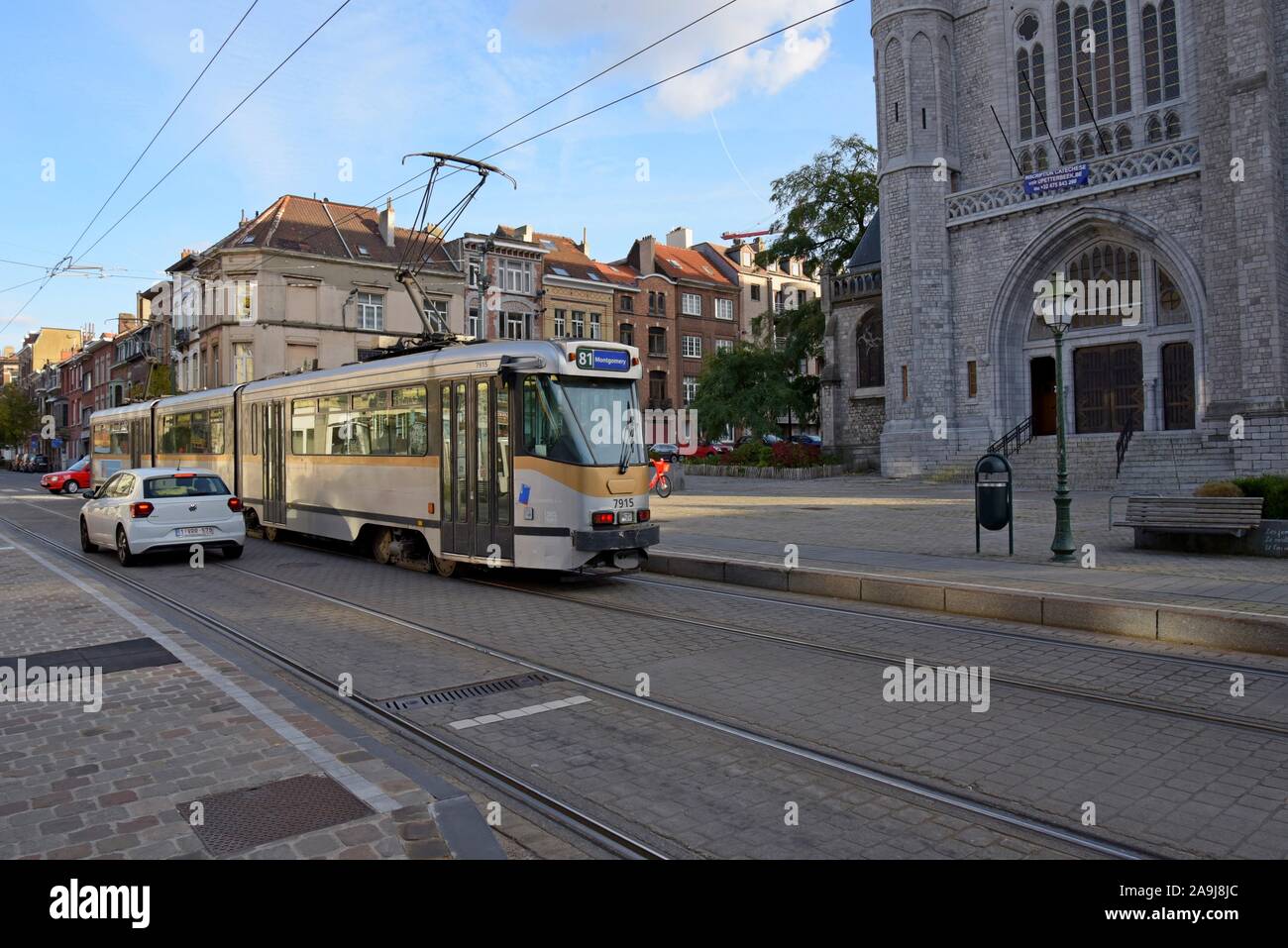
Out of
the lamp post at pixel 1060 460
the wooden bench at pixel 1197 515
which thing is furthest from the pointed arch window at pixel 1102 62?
the wooden bench at pixel 1197 515

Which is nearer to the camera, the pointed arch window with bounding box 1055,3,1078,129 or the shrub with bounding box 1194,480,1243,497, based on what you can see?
the shrub with bounding box 1194,480,1243,497

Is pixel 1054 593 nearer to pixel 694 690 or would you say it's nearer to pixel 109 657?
pixel 694 690

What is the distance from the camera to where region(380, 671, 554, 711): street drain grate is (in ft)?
21.2

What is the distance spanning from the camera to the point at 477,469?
1165cm

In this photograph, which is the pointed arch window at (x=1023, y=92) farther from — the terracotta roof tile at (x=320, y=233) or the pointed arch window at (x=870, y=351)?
the terracotta roof tile at (x=320, y=233)

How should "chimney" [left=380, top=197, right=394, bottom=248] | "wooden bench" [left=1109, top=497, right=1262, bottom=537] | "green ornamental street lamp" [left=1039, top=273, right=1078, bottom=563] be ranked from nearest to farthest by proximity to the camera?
1. "green ornamental street lamp" [left=1039, top=273, right=1078, bottom=563]
2. "wooden bench" [left=1109, top=497, right=1262, bottom=537]
3. "chimney" [left=380, top=197, right=394, bottom=248]

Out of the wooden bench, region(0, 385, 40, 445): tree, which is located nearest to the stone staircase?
the wooden bench

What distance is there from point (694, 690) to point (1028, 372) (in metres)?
29.7

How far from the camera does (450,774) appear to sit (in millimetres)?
5086

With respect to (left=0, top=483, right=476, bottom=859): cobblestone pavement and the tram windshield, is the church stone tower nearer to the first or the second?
the tram windshield

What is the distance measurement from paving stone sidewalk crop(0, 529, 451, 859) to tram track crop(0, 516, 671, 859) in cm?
50

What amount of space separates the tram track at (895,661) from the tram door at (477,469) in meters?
0.80

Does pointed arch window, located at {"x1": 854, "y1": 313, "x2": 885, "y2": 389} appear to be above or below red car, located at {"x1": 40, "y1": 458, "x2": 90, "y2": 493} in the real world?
above

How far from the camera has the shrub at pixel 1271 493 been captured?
12.9 metres
